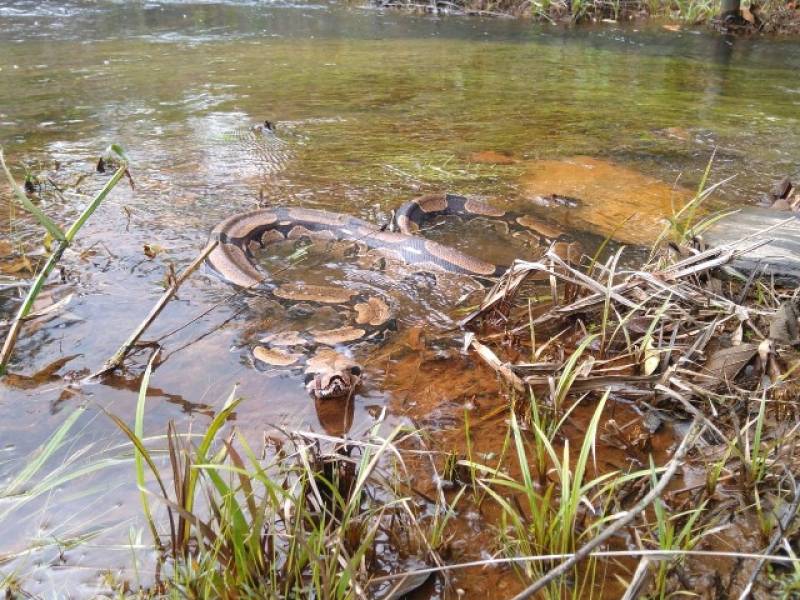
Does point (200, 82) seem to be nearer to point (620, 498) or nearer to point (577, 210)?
point (577, 210)

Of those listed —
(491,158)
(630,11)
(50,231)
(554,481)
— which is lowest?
(554,481)

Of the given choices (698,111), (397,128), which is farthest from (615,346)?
(698,111)

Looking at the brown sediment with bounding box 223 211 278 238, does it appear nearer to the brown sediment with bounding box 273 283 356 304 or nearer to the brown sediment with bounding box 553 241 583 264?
the brown sediment with bounding box 273 283 356 304

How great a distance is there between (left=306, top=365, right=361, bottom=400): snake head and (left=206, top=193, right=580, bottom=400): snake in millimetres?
14

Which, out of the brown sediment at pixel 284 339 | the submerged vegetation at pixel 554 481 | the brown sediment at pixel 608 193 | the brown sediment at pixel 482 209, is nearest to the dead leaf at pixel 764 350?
the submerged vegetation at pixel 554 481

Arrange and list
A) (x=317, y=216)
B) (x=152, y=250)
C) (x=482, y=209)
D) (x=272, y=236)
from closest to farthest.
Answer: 1. (x=152, y=250)
2. (x=272, y=236)
3. (x=317, y=216)
4. (x=482, y=209)

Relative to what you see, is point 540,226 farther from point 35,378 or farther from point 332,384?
point 35,378

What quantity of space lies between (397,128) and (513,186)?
2.73 meters

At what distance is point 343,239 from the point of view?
6.36 metres

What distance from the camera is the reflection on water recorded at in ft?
13.1

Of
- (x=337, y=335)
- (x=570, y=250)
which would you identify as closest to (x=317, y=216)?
(x=337, y=335)

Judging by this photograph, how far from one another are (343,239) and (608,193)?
2.97 metres

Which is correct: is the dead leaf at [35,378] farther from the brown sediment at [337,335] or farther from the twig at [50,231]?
the brown sediment at [337,335]

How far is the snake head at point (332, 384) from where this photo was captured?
4020 millimetres
